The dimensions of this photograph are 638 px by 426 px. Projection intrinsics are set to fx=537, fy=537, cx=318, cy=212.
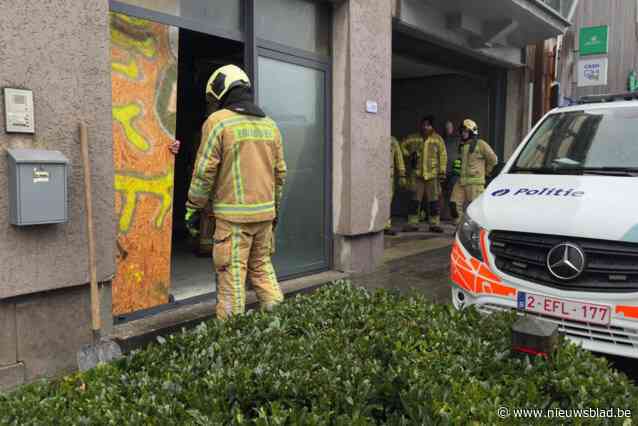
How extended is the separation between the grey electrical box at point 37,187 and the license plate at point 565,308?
3.04m

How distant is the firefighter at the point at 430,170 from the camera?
1041 cm

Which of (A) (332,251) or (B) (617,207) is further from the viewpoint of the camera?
(A) (332,251)

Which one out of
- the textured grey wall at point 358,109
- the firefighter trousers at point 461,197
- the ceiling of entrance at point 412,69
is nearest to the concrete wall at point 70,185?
the textured grey wall at point 358,109

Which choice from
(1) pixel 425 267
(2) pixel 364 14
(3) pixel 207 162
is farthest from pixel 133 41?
(1) pixel 425 267

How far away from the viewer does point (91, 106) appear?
149 inches

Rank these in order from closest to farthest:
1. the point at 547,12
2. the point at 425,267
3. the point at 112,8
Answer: the point at 112,8 < the point at 425,267 < the point at 547,12

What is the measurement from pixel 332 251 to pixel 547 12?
6.32 metres

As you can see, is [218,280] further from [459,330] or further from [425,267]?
[425,267]

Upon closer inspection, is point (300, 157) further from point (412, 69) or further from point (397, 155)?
point (412, 69)

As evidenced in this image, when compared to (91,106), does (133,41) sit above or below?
above

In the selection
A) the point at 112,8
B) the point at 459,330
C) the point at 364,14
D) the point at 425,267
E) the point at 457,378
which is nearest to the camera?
the point at 457,378

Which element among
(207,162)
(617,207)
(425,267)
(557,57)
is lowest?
(425,267)

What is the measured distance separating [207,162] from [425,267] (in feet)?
13.8

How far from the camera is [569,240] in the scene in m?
3.30
